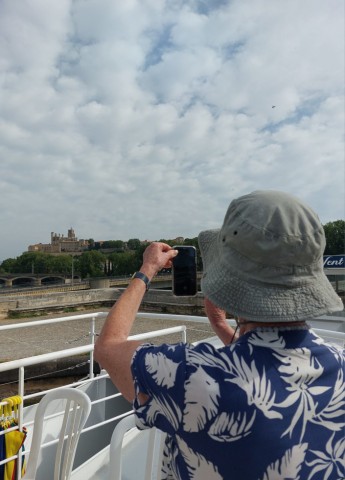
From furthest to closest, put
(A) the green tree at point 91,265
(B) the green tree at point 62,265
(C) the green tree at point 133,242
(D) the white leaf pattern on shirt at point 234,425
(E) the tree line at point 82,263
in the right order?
(C) the green tree at point 133,242, (B) the green tree at point 62,265, (A) the green tree at point 91,265, (E) the tree line at point 82,263, (D) the white leaf pattern on shirt at point 234,425

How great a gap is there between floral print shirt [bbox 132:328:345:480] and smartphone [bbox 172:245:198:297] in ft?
3.07

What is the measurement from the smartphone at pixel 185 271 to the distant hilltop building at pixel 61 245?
448 ft

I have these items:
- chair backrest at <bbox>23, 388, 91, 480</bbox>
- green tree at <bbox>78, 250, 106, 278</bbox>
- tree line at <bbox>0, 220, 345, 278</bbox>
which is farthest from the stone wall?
green tree at <bbox>78, 250, 106, 278</bbox>

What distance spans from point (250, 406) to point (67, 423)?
142 cm

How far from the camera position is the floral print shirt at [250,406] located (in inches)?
33.1

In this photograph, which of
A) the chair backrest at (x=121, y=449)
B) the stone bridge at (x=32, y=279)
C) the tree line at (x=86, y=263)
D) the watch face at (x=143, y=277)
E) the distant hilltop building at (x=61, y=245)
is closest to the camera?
the watch face at (x=143, y=277)

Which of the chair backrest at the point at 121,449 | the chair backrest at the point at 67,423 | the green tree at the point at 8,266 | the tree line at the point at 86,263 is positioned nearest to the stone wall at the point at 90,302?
the chair backrest at the point at 67,423

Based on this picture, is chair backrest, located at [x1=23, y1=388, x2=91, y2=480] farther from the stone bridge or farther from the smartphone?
the stone bridge

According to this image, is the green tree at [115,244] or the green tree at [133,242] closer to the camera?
the green tree at [133,242]

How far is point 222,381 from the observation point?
848mm

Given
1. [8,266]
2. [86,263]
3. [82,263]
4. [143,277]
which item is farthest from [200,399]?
[8,266]

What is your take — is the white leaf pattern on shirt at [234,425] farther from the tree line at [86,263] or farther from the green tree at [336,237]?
the tree line at [86,263]

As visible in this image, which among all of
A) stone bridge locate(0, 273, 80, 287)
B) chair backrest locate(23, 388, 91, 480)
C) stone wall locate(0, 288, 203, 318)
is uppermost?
stone bridge locate(0, 273, 80, 287)

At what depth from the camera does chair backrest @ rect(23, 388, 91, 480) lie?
5.76ft
